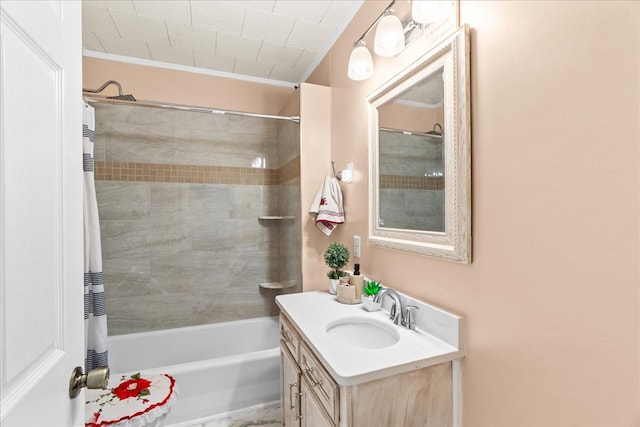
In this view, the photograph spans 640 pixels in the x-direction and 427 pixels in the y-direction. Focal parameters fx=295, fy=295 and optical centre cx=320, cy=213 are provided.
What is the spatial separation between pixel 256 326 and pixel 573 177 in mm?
2469

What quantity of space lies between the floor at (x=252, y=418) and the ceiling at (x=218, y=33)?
249 cm

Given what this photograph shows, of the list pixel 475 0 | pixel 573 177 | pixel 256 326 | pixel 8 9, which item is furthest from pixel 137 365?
pixel 475 0

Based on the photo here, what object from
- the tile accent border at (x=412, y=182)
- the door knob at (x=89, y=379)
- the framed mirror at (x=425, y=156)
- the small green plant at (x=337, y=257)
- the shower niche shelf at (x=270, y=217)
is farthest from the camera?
the shower niche shelf at (x=270, y=217)

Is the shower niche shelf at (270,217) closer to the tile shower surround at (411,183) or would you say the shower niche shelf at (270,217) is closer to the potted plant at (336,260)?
the potted plant at (336,260)

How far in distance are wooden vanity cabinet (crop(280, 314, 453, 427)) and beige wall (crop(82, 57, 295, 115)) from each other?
2.18 metres

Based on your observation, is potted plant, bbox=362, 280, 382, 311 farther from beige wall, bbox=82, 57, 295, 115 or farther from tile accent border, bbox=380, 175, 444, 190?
beige wall, bbox=82, 57, 295, 115

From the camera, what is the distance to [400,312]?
4.01 ft

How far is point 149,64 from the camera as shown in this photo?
237cm

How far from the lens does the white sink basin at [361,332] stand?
1.25 m

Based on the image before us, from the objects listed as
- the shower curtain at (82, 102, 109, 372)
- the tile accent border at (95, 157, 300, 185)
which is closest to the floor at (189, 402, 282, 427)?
the shower curtain at (82, 102, 109, 372)

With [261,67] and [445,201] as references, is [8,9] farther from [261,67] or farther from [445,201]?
[261,67]

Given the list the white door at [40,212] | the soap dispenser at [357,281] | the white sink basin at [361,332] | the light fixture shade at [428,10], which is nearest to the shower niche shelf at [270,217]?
the soap dispenser at [357,281]

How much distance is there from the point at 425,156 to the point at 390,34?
20.5 inches

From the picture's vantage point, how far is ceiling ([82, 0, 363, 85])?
1733 mm
